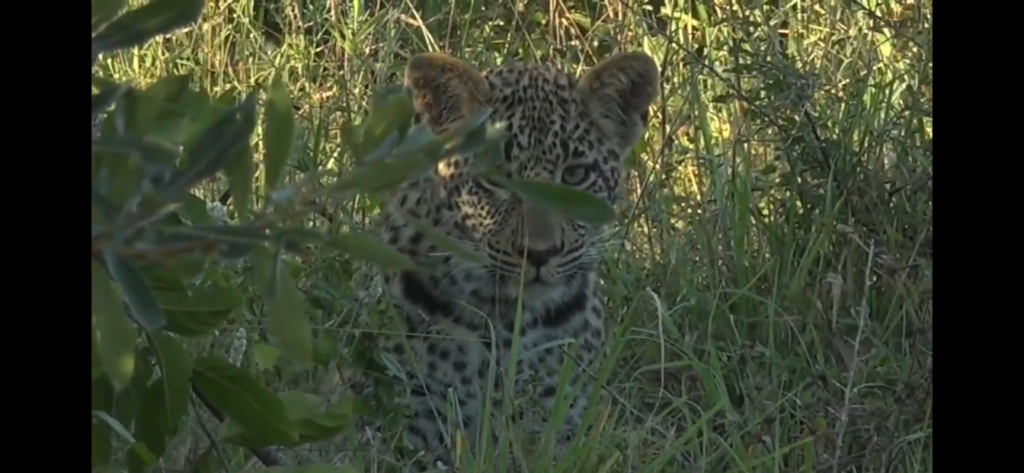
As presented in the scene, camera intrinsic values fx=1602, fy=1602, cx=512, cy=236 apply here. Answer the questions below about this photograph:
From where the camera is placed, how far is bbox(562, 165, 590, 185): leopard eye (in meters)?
3.88

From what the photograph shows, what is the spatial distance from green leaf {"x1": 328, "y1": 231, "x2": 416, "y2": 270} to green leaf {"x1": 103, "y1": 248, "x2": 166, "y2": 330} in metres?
0.15

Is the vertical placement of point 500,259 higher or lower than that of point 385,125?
lower

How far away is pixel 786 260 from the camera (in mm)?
4168

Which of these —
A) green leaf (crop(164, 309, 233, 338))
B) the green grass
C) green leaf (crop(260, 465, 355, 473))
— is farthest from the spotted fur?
green leaf (crop(164, 309, 233, 338))

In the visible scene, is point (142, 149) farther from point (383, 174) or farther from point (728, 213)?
point (728, 213)

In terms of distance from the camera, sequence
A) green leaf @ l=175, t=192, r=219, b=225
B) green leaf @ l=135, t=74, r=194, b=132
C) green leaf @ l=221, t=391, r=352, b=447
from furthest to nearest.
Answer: green leaf @ l=221, t=391, r=352, b=447 < green leaf @ l=175, t=192, r=219, b=225 < green leaf @ l=135, t=74, r=194, b=132

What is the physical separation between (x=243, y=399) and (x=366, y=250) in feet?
2.02

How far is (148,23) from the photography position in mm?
1145

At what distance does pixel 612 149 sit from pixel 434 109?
1.54ft

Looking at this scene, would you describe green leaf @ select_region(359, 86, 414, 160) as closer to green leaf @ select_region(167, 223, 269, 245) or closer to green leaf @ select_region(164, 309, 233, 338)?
green leaf @ select_region(167, 223, 269, 245)

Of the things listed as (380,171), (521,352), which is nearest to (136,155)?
(380,171)

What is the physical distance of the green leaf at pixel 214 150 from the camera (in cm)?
107

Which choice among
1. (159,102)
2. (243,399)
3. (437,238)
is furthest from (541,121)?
(437,238)
